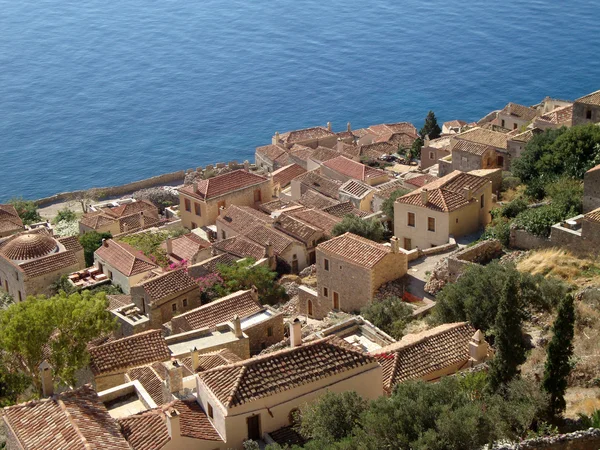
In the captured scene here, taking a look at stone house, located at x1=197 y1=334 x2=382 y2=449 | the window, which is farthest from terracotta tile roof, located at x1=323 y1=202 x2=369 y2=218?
stone house, located at x1=197 y1=334 x2=382 y2=449

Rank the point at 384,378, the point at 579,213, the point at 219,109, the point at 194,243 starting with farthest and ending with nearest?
1. the point at 219,109
2. the point at 194,243
3. the point at 579,213
4. the point at 384,378

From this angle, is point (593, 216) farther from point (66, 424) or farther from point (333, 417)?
point (66, 424)

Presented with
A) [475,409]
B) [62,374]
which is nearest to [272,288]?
[62,374]

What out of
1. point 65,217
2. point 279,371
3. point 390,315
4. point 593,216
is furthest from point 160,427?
point 65,217

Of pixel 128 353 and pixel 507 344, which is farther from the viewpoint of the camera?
pixel 128 353

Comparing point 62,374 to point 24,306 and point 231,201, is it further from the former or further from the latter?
point 231,201
